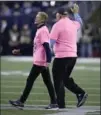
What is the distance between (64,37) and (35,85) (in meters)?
5.25

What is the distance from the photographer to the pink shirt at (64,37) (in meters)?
10.5

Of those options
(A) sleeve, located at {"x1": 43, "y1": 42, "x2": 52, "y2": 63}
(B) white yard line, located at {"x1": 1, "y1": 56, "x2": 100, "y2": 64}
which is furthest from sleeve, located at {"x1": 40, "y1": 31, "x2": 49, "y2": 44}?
(B) white yard line, located at {"x1": 1, "y1": 56, "x2": 100, "y2": 64}

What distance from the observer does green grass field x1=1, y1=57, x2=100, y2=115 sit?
481 inches

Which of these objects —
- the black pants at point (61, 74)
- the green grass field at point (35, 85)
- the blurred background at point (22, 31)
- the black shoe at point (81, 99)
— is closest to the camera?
the black pants at point (61, 74)

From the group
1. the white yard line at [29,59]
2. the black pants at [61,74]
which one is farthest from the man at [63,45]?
the white yard line at [29,59]

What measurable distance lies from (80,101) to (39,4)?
18.2 feet

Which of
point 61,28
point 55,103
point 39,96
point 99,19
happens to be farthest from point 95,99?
point 99,19

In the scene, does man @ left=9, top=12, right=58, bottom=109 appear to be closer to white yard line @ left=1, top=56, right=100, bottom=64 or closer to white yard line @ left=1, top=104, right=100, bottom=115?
white yard line @ left=1, top=104, right=100, bottom=115

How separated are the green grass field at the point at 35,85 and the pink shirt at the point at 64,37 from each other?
1130 mm

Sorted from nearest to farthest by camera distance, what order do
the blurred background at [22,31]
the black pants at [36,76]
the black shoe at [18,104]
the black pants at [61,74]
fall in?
the black pants at [61,74] < the black pants at [36,76] < the black shoe at [18,104] < the blurred background at [22,31]

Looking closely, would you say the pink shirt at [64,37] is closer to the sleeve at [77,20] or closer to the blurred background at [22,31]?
the sleeve at [77,20]

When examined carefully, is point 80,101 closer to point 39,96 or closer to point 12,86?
point 39,96

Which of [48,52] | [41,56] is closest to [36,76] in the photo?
[41,56]

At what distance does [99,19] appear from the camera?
22578 mm
